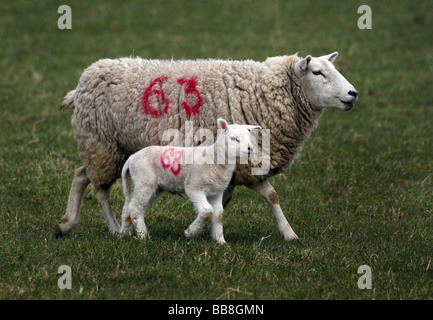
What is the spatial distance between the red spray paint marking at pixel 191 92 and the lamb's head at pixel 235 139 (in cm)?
69

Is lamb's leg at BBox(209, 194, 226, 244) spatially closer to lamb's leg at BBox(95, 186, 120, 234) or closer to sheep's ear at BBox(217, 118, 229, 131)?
sheep's ear at BBox(217, 118, 229, 131)

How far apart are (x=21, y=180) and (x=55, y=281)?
11.1ft

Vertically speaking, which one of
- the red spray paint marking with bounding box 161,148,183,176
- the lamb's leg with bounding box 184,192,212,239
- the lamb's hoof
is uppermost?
the red spray paint marking with bounding box 161,148,183,176

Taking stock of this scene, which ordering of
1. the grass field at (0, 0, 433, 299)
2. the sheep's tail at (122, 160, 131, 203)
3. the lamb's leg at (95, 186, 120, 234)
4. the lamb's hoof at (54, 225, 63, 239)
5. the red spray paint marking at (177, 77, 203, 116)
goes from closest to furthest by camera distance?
1. the grass field at (0, 0, 433, 299)
2. the sheep's tail at (122, 160, 131, 203)
3. the red spray paint marking at (177, 77, 203, 116)
4. the lamb's hoof at (54, 225, 63, 239)
5. the lamb's leg at (95, 186, 120, 234)

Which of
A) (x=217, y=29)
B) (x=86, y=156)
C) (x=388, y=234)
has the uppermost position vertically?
(x=217, y=29)

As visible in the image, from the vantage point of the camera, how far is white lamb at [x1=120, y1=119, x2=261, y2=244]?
19.8 ft

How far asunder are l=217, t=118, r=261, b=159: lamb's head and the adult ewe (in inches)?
21.6

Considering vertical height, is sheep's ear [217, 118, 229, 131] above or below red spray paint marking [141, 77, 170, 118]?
below

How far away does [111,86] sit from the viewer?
6.93m

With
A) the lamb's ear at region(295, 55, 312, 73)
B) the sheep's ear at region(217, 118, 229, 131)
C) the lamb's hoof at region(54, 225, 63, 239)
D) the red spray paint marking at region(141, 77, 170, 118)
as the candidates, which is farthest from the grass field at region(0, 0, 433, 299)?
the lamb's ear at region(295, 55, 312, 73)

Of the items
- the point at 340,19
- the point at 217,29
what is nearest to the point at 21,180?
the point at 217,29

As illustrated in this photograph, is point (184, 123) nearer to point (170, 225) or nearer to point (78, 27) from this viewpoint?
point (170, 225)

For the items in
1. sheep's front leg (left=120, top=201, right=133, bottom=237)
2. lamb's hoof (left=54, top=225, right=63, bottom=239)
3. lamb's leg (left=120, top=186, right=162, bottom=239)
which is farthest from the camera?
lamb's hoof (left=54, top=225, right=63, bottom=239)

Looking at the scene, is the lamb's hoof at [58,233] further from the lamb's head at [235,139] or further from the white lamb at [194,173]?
the lamb's head at [235,139]
